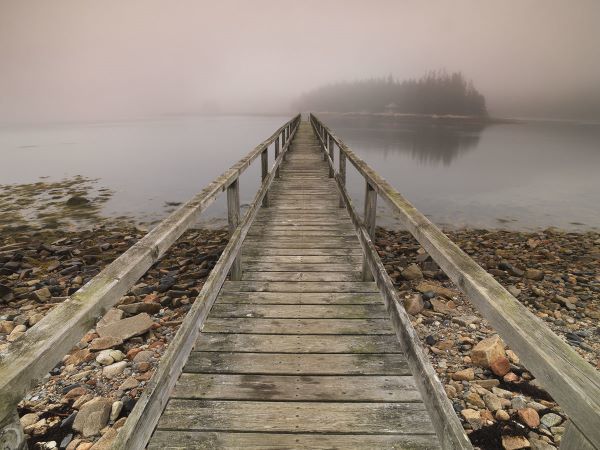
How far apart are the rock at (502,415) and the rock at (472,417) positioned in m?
0.19

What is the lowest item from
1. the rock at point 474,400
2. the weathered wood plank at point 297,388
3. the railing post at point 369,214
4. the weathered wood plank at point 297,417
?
the rock at point 474,400

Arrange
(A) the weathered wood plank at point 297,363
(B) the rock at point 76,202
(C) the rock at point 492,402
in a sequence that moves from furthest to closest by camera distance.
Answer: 1. (B) the rock at point 76,202
2. (C) the rock at point 492,402
3. (A) the weathered wood plank at point 297,363

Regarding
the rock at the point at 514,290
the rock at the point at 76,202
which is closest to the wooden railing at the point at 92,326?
the rock at the point at 514,290

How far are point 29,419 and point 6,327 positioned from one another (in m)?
3.03

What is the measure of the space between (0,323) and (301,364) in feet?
19.2

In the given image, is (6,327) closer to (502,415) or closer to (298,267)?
(298,267)

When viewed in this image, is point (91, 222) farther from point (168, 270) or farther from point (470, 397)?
point (470, 397)

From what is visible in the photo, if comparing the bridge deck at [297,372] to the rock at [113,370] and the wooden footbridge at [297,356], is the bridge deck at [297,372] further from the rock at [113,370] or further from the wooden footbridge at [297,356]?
the rock at [113,370]

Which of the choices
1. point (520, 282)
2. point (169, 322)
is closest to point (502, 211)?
point (520, 282)

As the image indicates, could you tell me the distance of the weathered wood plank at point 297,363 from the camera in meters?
2.87

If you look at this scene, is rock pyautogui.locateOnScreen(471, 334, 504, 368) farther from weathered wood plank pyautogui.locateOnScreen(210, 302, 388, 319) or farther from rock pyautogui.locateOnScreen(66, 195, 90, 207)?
rock pyautogui.locateOnScreen(66, 195, 90, 207)

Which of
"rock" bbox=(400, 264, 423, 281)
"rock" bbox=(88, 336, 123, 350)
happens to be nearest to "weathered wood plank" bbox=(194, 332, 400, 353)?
"rock" bbox=(88, 336, 123, 350)

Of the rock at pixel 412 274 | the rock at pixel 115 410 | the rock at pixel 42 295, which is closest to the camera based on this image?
the rock at pixel 115 410

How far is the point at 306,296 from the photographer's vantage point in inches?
161
